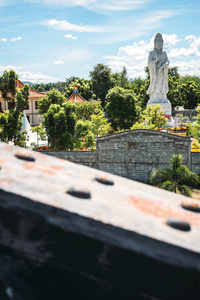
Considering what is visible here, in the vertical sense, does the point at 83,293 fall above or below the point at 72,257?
below

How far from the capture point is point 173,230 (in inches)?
37.8

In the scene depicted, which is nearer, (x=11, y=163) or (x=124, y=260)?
(x=124, y=260)

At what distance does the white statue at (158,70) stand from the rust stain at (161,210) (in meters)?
23.1

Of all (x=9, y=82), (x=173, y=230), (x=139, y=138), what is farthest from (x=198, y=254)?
(x=9, y=82)

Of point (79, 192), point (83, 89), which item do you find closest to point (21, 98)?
point (79, 192)

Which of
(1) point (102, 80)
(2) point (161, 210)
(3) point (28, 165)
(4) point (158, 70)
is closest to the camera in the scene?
(2) point (161, 210)

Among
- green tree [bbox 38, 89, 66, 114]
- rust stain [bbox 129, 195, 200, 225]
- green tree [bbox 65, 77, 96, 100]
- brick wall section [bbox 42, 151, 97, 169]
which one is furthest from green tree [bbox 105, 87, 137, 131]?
rust stain [bbox 129, 195, 200, 225]

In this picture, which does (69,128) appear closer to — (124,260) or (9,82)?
(9,82)

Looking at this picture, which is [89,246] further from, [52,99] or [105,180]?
[52,99]

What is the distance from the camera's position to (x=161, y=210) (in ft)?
3.57

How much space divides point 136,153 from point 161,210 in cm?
1188

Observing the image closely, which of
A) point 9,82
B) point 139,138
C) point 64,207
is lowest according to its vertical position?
point 139,138

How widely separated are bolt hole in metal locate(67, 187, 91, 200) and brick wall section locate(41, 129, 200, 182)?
11619 mm

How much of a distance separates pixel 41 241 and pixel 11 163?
37 centimetres
